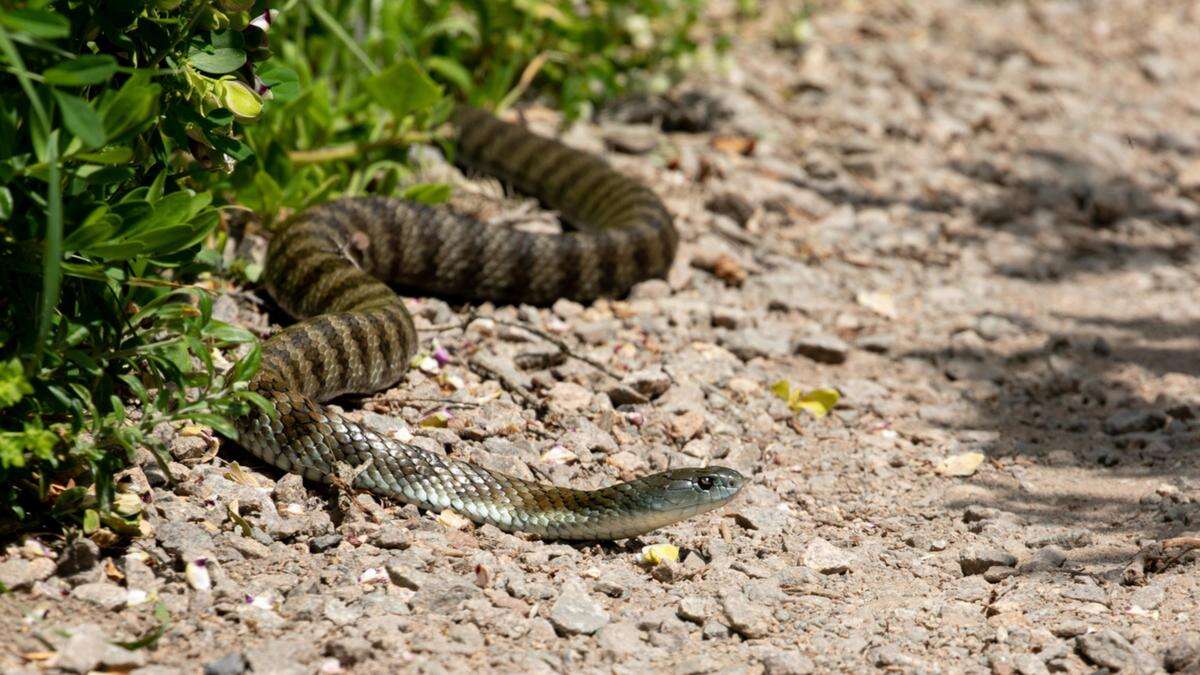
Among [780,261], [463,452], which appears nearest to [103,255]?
[463,452]

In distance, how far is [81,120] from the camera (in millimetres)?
3557

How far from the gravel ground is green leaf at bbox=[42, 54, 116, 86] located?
154 centimetres

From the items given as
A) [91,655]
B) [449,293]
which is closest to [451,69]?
[449,293]

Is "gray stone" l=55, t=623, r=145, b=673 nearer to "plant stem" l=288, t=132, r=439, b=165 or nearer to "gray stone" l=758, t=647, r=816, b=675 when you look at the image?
"gray stone" l=758, t=647, r=816, b=675

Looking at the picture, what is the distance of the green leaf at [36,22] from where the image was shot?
3.42 meters

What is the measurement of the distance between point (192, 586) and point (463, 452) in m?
1.53

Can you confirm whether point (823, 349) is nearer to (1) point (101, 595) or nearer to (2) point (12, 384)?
(1) point (101, 595)

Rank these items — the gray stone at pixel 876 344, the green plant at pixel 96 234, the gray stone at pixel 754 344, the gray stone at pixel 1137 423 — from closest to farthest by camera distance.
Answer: the green plant at pixel 96 234 < the gray stone at pixel 1137 423 < the gray stone at pixel 754 344 < the gray stone at pixel 876 344

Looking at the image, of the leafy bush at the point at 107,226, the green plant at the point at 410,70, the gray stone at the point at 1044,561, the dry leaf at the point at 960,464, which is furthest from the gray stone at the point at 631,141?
the gray stone at the point at 1044,561

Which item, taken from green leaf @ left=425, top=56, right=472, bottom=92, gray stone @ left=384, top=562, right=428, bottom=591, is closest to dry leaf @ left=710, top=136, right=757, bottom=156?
green leaf @ left=425, top=56, right=472, bottom=92

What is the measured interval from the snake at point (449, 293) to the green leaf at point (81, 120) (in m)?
1.72

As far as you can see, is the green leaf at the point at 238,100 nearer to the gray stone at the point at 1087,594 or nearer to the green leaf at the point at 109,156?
the green leaf at the point at 109,156

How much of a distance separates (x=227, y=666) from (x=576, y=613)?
118 cm

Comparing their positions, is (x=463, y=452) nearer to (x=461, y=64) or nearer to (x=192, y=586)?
→ (x=192, y=586)
